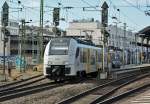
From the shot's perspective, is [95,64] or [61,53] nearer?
[61,53]

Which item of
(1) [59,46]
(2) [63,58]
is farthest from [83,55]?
(2) [63,58]

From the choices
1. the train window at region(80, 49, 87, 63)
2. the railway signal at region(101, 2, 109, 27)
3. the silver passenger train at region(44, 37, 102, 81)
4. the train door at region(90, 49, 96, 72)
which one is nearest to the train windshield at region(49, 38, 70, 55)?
the silver passenger train at region(44, 37, 102, 81)

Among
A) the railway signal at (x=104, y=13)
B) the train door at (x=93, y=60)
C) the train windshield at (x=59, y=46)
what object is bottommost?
the train door at (x=93, y=60)

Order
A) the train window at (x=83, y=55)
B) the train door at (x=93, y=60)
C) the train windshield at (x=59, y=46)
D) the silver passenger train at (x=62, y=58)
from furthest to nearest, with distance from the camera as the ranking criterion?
the train door at (x=93, y=60) → the train window at (x=83, y=55) → the train windshield at (x=59, y=46) → the silver passenger train at (x=62, y=58)

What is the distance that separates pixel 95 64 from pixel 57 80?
7049 millimetres

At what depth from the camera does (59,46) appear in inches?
1313

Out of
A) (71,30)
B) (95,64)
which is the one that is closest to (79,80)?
(95,64)

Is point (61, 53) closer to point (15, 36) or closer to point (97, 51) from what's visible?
point (97, 51)

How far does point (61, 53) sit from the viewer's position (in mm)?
33062

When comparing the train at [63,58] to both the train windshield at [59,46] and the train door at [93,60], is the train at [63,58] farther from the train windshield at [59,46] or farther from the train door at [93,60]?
the train door at [93,60]

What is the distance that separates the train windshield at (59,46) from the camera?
1303 inches

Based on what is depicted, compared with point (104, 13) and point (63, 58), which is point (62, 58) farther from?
point (104, 13)

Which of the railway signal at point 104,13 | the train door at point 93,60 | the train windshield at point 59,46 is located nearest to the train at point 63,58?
the train windshield at point 59,46

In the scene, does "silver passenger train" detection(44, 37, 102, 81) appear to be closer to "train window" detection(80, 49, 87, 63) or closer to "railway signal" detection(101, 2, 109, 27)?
"train window" detection(80, 49, 87, 63)
